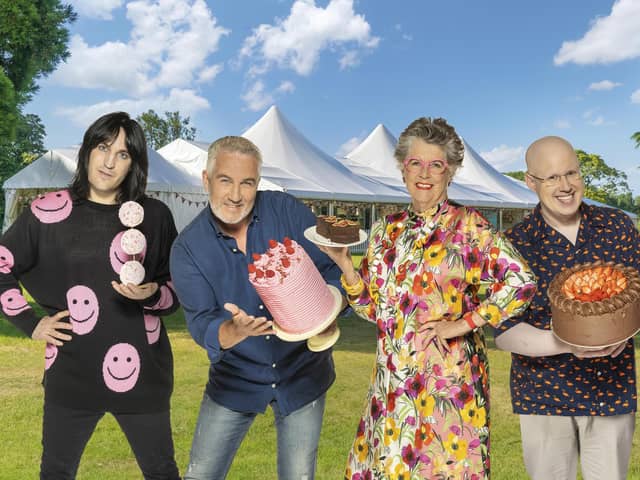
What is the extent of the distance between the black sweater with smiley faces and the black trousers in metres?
0.04

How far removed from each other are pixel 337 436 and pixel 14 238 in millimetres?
3241

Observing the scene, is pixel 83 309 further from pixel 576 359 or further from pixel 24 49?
pixel 24 49

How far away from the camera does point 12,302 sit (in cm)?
288

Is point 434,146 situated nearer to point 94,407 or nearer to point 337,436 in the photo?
point 94,407

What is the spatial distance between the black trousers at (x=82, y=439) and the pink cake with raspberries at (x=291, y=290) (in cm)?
93

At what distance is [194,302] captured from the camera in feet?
8.12

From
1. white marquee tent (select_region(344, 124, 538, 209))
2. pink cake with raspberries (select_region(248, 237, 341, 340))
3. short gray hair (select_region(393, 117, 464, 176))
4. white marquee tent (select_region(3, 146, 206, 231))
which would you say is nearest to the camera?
pink cake with raspberries (select_region(248, 237, 341, 340))

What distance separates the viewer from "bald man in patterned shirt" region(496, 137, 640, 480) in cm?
250

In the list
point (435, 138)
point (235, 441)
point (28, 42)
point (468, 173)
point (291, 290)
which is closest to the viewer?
point (291, 290)

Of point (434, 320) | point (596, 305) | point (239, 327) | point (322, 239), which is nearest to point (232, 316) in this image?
point (239, 327)

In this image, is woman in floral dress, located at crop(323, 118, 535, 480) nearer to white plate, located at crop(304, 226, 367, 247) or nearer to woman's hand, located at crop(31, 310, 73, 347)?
white plate, located at crop(304, 226, 367, 247)

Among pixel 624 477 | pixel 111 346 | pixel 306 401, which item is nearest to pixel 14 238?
pixel 111 346

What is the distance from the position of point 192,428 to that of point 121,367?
108 inches

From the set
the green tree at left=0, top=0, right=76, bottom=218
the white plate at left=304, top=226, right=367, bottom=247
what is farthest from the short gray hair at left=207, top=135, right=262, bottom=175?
the green tree at left=0, top=0, right=76, bottom=218
